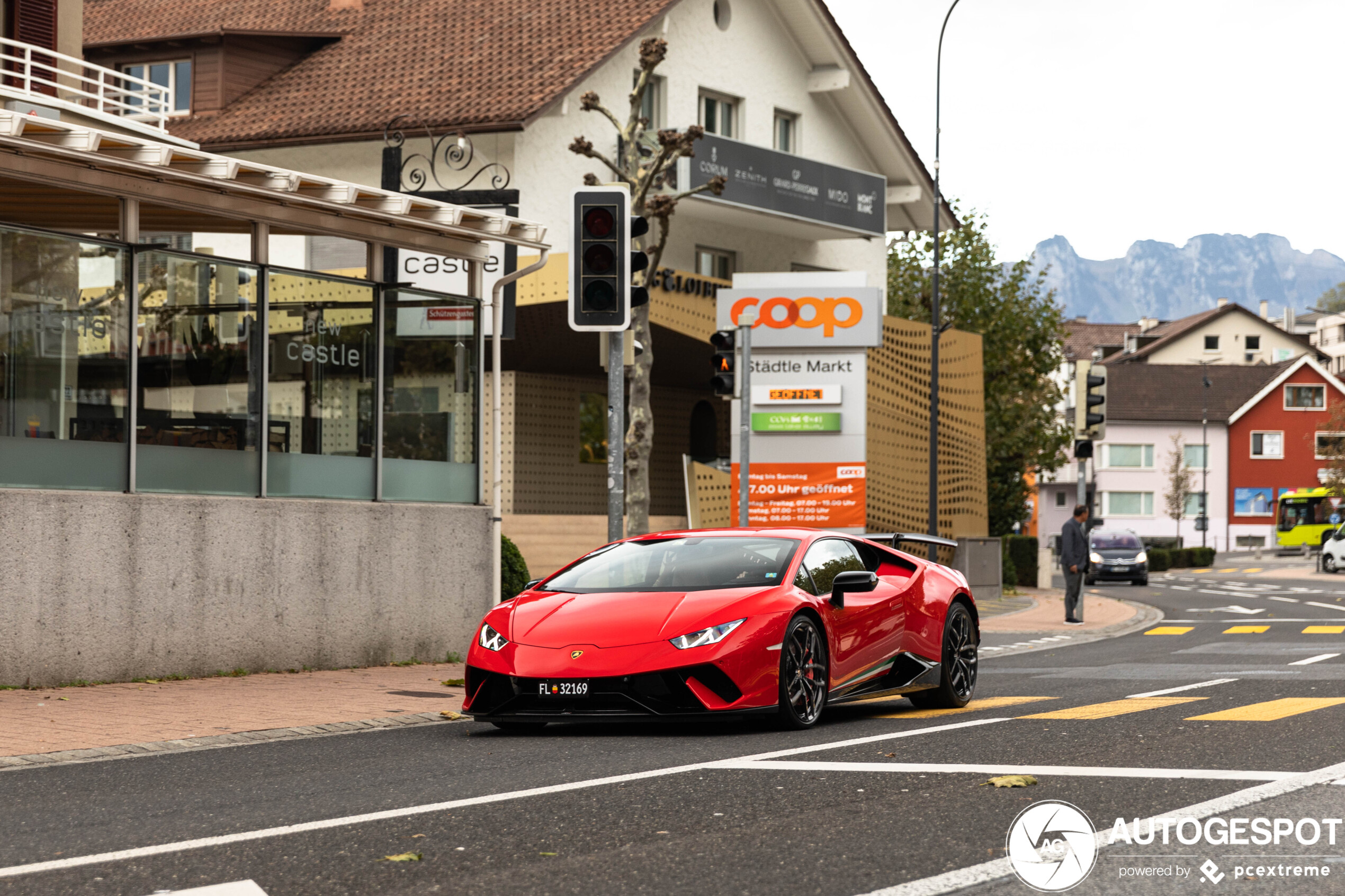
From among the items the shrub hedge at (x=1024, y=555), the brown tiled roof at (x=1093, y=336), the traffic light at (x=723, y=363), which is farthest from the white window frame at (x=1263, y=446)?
the traffic light at (x=723, y=363)

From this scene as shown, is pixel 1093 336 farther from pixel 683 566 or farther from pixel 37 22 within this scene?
pixel 683 566

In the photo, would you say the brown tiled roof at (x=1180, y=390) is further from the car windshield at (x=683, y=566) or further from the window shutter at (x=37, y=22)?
the car windshield at (x=683, y=566)

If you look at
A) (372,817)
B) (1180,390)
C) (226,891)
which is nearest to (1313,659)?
(372,817)

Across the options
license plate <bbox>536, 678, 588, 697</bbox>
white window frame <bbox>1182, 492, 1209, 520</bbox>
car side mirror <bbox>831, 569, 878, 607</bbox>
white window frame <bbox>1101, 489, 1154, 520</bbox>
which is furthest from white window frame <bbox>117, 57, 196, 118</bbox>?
white window frame <bbox>1101, 489, 1154, 520</bbox>

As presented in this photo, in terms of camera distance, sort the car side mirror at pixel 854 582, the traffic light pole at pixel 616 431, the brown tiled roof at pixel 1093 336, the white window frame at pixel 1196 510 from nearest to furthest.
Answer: the car side mirror at pixel 854 582, the traffic light pole at pixel 616 431, the white window frame at pixel 1196 510, the brown tiled roof at pixel 1093 336

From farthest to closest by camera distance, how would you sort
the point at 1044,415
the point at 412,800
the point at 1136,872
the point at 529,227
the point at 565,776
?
the point at 1044,415 → the point at 529,227 → the point at 565,776 → the point at 412,800 → the point at 1136,872

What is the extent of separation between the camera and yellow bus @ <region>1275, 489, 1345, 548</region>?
263ft

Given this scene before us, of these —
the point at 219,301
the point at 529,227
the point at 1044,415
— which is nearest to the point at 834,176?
the point at 1044,415

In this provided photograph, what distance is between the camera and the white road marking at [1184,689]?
42.7 ft

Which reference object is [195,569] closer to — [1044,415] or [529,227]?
[529,227]

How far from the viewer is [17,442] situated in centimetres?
1296

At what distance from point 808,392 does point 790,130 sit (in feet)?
37.3

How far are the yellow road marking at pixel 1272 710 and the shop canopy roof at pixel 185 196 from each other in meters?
8.01

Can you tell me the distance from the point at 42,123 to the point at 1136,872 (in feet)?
31.9
